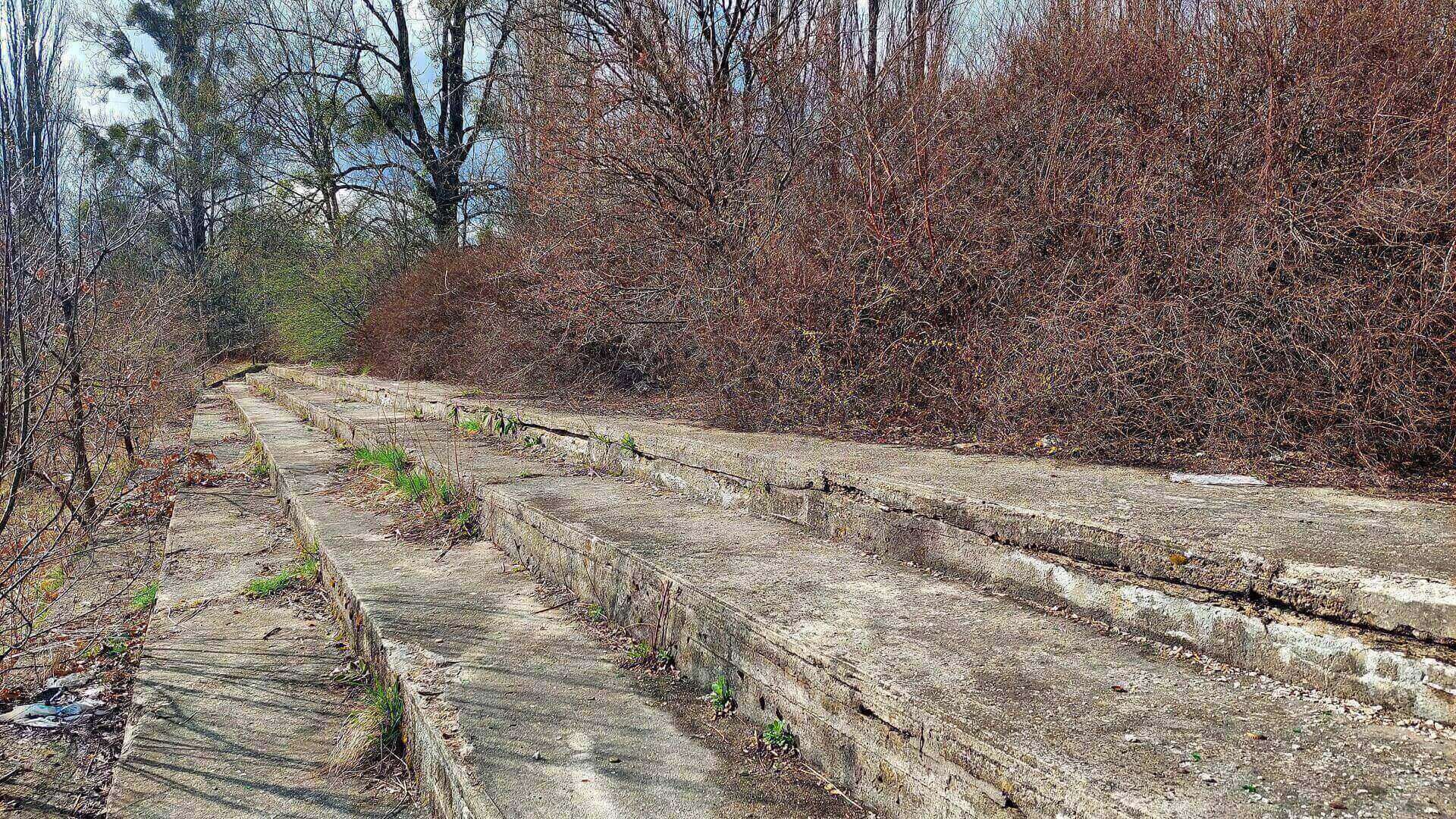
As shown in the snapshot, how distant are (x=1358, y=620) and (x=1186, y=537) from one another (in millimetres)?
382

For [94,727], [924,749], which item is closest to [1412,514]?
[924,749]

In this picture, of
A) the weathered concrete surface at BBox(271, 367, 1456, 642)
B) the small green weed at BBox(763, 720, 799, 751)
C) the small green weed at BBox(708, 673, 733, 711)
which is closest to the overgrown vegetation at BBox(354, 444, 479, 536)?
the weathered concrete surface at BBox(271, 367, 1456, 642)

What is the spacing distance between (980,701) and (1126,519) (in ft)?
2.80

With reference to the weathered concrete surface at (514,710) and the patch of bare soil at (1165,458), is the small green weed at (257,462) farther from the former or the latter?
the weathered concrete surface at (514,710)

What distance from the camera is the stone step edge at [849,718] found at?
4.42 feet

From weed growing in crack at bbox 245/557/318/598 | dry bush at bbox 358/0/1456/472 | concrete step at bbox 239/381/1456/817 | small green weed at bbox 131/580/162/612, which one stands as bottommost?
small green weed at bbox 131/580/162/612

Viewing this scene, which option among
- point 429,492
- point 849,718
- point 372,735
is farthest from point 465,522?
point 849,718

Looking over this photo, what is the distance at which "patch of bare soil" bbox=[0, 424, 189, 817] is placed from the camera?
2.35 m

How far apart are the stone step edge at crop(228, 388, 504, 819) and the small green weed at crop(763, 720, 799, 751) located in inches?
25.2

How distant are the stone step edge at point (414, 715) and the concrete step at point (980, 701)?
69 centimetres

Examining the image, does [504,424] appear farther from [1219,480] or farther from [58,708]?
[1219,480]

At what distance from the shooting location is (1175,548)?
1.89 m

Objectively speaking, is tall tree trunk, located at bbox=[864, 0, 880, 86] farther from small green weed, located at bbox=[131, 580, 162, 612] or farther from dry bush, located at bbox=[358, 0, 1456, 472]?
small green weed, located at bbox=[131, 580, 162, 612]

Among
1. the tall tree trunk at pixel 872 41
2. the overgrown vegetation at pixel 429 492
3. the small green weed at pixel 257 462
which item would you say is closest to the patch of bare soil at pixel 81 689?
the overgrown vegetation at pixel 429 492
